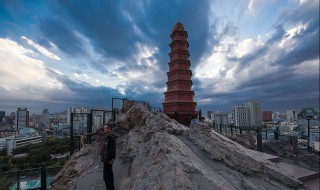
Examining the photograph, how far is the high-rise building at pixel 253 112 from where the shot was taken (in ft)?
147

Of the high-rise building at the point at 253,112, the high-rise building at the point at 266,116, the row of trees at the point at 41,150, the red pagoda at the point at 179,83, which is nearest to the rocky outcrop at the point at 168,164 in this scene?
the red pagoda at the point at 179,83

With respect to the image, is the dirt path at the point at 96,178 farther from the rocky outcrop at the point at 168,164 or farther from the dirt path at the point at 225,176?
the dirt path at the point at 225,176

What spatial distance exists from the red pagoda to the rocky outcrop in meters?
7.96

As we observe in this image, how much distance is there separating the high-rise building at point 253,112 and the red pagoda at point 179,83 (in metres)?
30.6

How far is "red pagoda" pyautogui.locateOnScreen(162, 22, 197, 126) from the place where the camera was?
17.6m

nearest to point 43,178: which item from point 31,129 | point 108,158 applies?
point 108,158

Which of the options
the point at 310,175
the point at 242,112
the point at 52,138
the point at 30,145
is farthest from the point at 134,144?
the point at 242,112

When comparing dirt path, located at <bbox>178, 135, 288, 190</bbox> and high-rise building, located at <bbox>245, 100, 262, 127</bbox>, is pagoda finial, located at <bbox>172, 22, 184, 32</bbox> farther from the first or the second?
high-rise building, located at <bbox>245, 100, 262, 127</bbox>

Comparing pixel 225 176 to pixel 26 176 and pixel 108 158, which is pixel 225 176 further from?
pixel 26 176

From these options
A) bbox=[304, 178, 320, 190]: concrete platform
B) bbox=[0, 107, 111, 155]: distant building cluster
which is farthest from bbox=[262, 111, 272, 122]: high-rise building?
bbox=[304, 178, 320, 190]: concrete platform

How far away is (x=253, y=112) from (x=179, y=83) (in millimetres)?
32922

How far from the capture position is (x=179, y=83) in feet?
60.5

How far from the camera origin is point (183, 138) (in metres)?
7.72

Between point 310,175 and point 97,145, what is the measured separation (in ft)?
30.1
